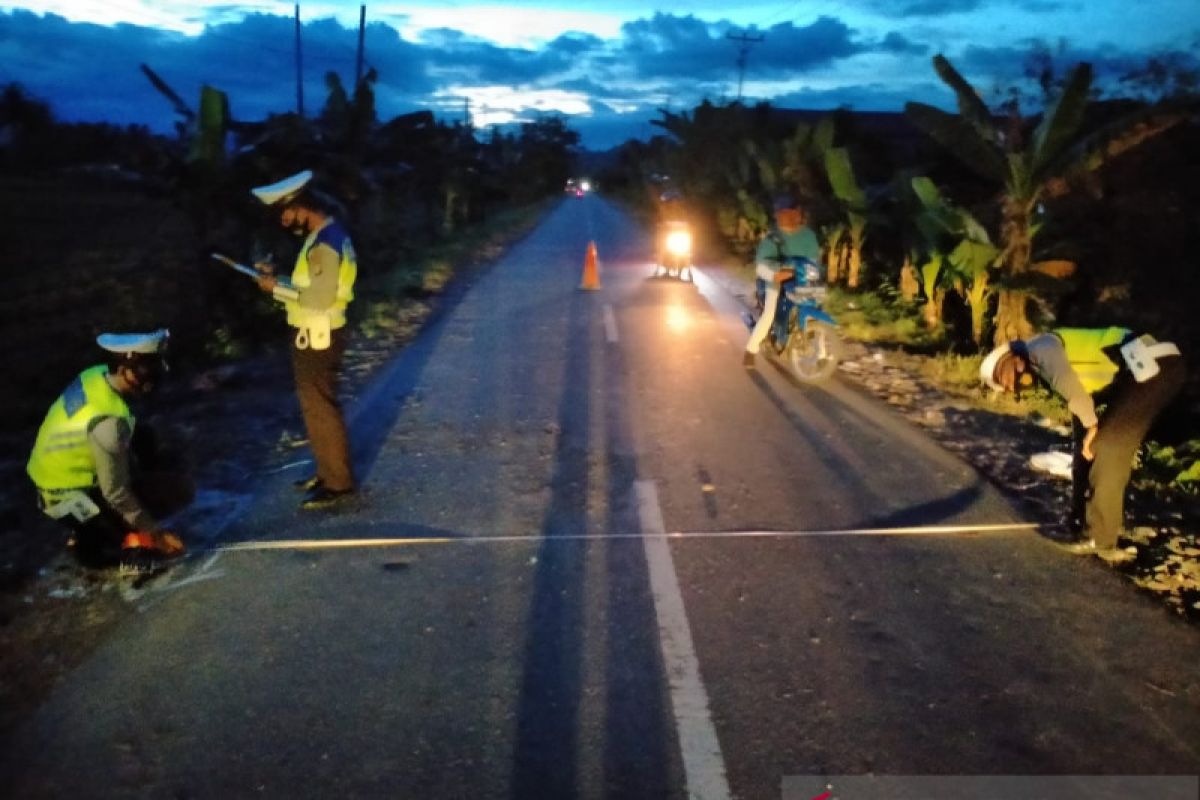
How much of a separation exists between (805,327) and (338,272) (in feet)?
18.3

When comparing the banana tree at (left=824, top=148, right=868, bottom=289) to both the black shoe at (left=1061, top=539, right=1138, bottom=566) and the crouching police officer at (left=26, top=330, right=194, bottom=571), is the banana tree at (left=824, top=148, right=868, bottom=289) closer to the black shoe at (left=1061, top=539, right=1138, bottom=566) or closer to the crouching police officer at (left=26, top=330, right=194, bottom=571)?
the black shoe at (left=1061, top=539, right=1138, bottom=566)

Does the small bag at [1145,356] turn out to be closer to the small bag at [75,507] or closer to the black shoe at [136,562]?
the black shoe at [136,562]

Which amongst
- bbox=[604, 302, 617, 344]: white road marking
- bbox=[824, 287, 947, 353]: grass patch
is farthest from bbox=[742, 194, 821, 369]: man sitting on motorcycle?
bbox=[824, 287, 947, 353]: grass patch

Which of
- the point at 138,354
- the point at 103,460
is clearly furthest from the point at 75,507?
the point at 138,354

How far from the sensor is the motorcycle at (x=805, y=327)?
975cm

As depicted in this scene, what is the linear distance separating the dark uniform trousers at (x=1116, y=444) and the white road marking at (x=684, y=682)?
2.45 m

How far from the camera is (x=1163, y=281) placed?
18.7 metres

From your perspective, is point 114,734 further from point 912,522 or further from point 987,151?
point 987,151

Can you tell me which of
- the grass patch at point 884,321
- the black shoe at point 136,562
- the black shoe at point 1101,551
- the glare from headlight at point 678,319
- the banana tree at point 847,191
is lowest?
the black shoe at point 136,562

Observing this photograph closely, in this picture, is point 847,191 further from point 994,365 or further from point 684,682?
point 684,682

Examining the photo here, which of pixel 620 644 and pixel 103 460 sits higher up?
pixel 103 460

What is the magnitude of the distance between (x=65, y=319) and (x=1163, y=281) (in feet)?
67.2

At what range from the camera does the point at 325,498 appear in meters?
6.16

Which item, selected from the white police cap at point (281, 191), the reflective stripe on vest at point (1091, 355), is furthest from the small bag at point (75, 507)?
the reflective stripe on vest at point (1091, 355)
